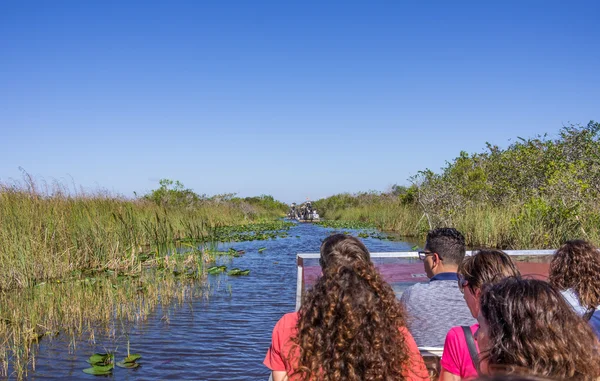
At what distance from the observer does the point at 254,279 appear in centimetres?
1236

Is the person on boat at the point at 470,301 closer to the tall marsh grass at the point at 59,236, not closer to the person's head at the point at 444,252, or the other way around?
the person's head at the point at 444,252

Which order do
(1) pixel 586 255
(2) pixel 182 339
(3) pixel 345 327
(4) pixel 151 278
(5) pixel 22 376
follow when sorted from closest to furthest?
(3) pixel 345 327
(1) pixel 586 255
(5) pixel 22 376
(2) pixel 182 339
(4) pixel 151 278

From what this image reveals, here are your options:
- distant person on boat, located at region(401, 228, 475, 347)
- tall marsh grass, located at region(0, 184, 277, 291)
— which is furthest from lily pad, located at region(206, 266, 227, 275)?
distant person on boat, located at region(401, 228, 475, 347)

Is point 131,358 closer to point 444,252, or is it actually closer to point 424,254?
point 424,254

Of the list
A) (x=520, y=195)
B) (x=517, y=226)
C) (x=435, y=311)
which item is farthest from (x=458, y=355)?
(x=520, y=195)

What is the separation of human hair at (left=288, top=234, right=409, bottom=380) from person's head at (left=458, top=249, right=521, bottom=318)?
63 centimetres

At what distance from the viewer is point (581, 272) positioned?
2.78 m

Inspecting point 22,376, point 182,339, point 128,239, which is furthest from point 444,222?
point 22,376

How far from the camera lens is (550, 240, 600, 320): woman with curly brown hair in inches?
108

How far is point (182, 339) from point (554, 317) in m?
6.47

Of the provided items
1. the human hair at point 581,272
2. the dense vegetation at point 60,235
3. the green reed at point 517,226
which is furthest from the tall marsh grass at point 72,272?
the green reed at point 517,226

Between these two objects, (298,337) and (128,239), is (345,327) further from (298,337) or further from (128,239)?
(128,239)

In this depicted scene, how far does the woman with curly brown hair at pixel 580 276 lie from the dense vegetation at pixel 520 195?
26.0ft

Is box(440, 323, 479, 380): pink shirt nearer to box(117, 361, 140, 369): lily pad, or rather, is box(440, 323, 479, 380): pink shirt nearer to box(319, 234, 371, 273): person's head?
box(319, 234, 371, 273): person's head
